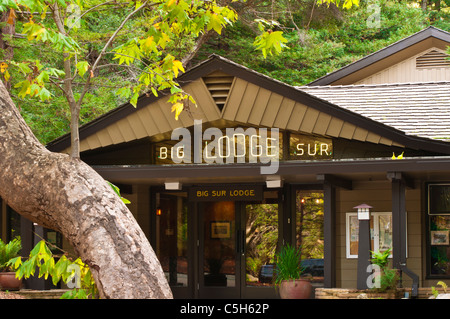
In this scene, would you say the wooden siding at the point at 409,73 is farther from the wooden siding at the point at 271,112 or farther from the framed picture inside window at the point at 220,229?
the framed picture inside window at the point at 220,229

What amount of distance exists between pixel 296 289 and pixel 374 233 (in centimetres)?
254

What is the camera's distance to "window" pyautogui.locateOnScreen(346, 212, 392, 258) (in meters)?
14.3

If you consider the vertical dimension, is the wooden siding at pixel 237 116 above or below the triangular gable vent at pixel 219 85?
below

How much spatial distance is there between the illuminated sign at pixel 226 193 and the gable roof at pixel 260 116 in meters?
1.67

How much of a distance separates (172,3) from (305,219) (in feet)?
26.7

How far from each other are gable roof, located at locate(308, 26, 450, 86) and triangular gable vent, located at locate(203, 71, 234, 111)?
5.27 m

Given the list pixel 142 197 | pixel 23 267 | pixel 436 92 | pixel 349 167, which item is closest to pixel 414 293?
pixel 349 167

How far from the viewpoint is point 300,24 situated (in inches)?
1128

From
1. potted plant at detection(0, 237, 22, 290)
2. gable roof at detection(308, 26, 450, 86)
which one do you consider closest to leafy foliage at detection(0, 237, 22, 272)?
potted plant at detection(0, 237, 22, 290)

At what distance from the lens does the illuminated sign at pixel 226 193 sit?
14.5m

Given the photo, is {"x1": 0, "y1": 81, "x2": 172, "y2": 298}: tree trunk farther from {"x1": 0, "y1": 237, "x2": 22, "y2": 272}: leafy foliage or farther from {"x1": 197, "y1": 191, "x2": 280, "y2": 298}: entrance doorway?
{"x1": 197, "y1": 191, "x2": 280, "y2": 298}: entrance doorway

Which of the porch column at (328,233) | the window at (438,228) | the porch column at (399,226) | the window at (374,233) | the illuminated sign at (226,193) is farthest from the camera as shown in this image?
the illuminated sign at (226,193)

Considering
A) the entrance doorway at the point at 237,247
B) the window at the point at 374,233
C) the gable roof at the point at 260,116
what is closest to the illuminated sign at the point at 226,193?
the entrance doorway at the point at 237,247

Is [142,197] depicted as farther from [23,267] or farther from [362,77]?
[23,267]
